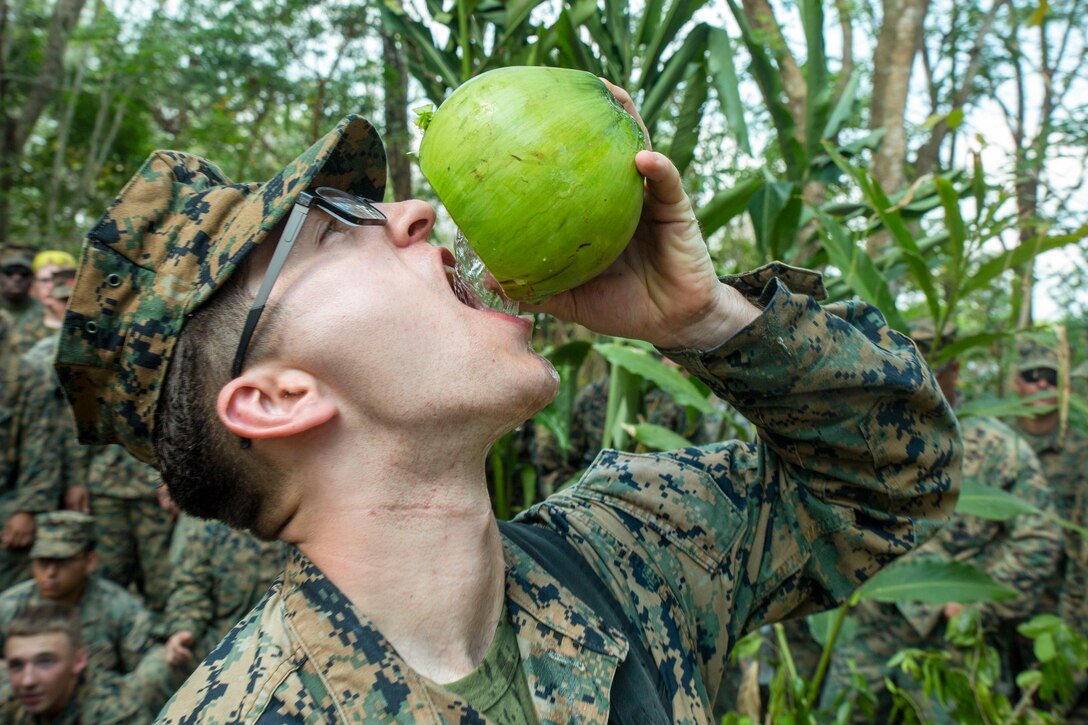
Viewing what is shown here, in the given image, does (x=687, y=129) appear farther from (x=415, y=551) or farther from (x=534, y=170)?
(x=415, y=551)

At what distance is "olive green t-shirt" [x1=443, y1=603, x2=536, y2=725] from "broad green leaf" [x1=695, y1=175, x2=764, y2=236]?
147 cm

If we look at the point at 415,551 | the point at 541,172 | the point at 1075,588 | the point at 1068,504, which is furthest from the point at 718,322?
the point at 1068,504

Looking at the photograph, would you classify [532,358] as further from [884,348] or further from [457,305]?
[884,348]

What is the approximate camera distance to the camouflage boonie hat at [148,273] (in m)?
1.37

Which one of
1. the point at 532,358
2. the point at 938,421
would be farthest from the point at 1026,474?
the point at 532,358

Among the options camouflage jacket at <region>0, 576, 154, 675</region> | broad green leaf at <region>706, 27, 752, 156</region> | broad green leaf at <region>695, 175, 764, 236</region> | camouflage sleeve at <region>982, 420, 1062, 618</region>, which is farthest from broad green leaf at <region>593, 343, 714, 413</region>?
camouflage jacket at <region>0, 576, 154, 675</region>

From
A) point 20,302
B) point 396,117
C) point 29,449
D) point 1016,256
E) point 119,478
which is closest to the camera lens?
point 1016,256

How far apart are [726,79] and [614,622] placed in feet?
5.47

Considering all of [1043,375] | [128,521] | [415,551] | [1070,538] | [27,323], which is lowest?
[128,521]

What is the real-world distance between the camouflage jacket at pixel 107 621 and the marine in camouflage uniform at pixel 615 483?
3132 mm

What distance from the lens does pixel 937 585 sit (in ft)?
8.71

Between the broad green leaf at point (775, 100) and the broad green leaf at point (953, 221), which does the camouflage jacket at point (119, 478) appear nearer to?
the broad green leaf at point (775, 100)

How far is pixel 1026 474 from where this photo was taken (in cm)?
433

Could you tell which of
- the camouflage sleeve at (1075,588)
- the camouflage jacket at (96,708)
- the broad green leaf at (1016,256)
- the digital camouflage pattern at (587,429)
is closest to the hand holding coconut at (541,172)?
the broad green leaf at (1016,256)
